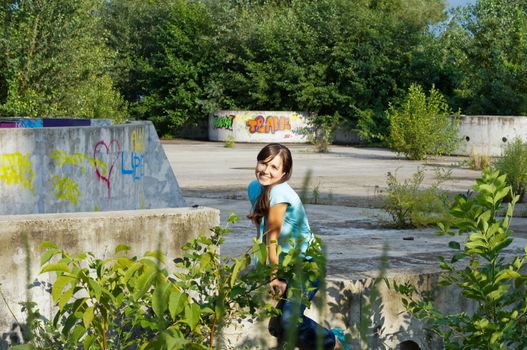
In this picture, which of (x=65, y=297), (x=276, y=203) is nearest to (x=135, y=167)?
(x=276, y=203)

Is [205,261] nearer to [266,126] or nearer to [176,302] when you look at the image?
[176,302]

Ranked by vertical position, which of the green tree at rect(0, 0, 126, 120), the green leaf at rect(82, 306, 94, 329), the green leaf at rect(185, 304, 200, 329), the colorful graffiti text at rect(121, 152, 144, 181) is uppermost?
the green tree at rect(0, 0, 126, 120)

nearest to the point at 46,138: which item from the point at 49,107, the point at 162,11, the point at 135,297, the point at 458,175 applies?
the point at 135,297

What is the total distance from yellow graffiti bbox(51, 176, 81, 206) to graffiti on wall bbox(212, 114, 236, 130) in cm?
3191

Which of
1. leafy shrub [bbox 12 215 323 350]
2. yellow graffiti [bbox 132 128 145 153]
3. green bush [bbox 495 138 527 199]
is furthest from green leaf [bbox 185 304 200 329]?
green bush [bbox 495 138 527 199]

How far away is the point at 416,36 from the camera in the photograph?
4006cm

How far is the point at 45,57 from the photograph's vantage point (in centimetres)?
2862

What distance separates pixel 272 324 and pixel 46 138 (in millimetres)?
4850

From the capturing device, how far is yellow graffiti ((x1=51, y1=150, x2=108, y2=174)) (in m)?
9.70

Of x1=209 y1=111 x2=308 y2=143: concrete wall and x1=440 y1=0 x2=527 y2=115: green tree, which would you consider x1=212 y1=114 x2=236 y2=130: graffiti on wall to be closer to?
x1=209 y1=111 x2=308 y2=143: concrete wall

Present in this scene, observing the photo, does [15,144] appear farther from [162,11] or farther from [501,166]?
[162,11]

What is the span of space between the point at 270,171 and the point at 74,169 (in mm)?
5165

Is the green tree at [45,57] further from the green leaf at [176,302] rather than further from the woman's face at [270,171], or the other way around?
the green leaf at [176,302]

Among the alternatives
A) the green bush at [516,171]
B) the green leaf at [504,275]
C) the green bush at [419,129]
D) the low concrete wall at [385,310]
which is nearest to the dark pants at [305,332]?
the low concrete wall at [385,310]
